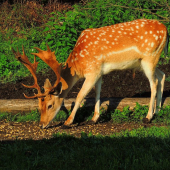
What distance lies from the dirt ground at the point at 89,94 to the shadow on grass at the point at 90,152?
1.81 ft

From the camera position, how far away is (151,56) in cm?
711

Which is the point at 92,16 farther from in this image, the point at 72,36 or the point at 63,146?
the point at 63,146

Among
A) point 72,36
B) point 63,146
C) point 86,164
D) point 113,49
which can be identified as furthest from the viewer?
point 72,36

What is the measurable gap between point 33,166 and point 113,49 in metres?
3.01

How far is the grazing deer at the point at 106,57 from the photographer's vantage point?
6918 millimetres

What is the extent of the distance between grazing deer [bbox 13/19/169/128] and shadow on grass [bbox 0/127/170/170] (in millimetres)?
1021

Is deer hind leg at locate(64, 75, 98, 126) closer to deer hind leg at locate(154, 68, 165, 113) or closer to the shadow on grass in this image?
the shadow on grass

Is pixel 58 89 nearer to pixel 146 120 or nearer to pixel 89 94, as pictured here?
pixel 146 120

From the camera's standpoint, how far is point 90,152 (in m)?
5.22

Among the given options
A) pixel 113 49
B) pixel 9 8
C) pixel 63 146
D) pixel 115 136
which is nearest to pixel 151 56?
pixel 113 49

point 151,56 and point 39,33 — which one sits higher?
point 151,56

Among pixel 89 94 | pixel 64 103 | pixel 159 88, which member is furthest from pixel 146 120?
pixel 89 94

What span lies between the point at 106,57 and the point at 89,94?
6.35 feet

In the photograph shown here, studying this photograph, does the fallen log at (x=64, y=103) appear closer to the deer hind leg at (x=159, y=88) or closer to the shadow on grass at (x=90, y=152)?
the deer hind leg at (x=159, y=88)
